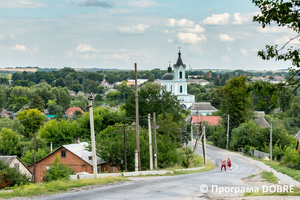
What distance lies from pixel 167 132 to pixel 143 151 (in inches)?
574

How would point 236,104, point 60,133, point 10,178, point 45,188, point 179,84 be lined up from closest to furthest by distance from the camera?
1. point 45,188
2. point 10,178
3. point 236,104
4. point 60,133
5. point 179,84

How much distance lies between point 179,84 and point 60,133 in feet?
214

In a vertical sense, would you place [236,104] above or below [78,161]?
above

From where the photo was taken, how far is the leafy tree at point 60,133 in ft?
199

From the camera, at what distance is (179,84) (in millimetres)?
119750

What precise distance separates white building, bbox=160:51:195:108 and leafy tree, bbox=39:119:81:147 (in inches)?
2388

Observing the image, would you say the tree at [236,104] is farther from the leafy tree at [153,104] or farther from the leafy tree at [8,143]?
the leafy tree at [8,143]

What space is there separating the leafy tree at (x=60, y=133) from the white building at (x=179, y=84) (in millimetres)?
60661

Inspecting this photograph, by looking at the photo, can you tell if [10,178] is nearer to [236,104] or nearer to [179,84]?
[236,104]

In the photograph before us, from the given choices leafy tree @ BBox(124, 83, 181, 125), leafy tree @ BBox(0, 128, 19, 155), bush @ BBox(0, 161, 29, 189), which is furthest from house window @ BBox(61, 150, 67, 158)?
leafy tree @ BBox(0, 128, 19, 155)

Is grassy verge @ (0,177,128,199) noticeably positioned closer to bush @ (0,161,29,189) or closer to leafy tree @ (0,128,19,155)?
bush @ (0,161,29,189)

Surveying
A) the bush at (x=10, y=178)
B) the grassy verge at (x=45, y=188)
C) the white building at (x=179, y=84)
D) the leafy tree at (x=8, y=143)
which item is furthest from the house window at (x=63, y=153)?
the white building at (x=179, y=84)

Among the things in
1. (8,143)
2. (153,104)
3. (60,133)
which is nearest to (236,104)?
(153,104)

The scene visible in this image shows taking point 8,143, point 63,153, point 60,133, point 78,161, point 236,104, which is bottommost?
point 8,143
